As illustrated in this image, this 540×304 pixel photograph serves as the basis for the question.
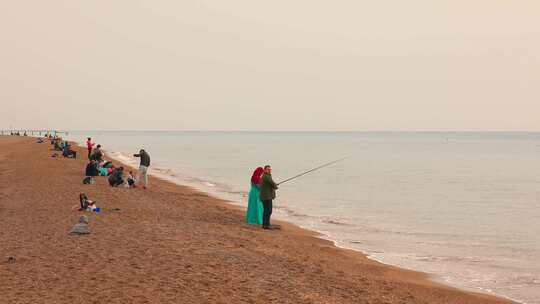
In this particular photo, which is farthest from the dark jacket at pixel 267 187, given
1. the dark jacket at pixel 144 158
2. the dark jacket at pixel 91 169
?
the dark jacket at pixel 91 169

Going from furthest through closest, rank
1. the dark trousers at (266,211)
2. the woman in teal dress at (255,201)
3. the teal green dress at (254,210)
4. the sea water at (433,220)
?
1. the teal green dress at (254,210)
2. the woman in teal dress at (255,201)
3. the dark trousers at (266,211)
4. the sea water at (433,220)

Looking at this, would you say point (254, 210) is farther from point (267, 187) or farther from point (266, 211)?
point (267, 187)

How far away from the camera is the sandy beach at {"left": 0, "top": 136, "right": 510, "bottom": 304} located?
8.43m

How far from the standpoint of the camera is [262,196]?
610 inches

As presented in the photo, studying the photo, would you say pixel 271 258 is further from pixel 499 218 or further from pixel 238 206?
pixel 499 218

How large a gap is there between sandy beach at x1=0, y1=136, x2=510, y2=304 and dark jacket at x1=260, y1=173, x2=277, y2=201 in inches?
39.0

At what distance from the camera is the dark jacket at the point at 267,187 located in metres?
15.3

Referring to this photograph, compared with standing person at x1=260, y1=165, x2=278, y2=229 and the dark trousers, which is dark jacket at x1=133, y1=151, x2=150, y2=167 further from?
standing person at x1=260, y1=165, x2=278, y2=229

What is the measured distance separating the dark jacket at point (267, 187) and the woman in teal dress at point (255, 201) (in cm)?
49

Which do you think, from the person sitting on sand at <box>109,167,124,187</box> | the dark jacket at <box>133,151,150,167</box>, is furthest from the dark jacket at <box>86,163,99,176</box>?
the dark jacket at <box>133,151,150,167</box>

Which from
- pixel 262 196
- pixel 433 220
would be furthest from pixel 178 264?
pixel 433 220

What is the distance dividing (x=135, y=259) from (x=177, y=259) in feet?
2.56

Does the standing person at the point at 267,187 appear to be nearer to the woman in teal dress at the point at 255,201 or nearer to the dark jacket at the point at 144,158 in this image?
the woman in teal dress at the point at 255,201

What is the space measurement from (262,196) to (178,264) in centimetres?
557
